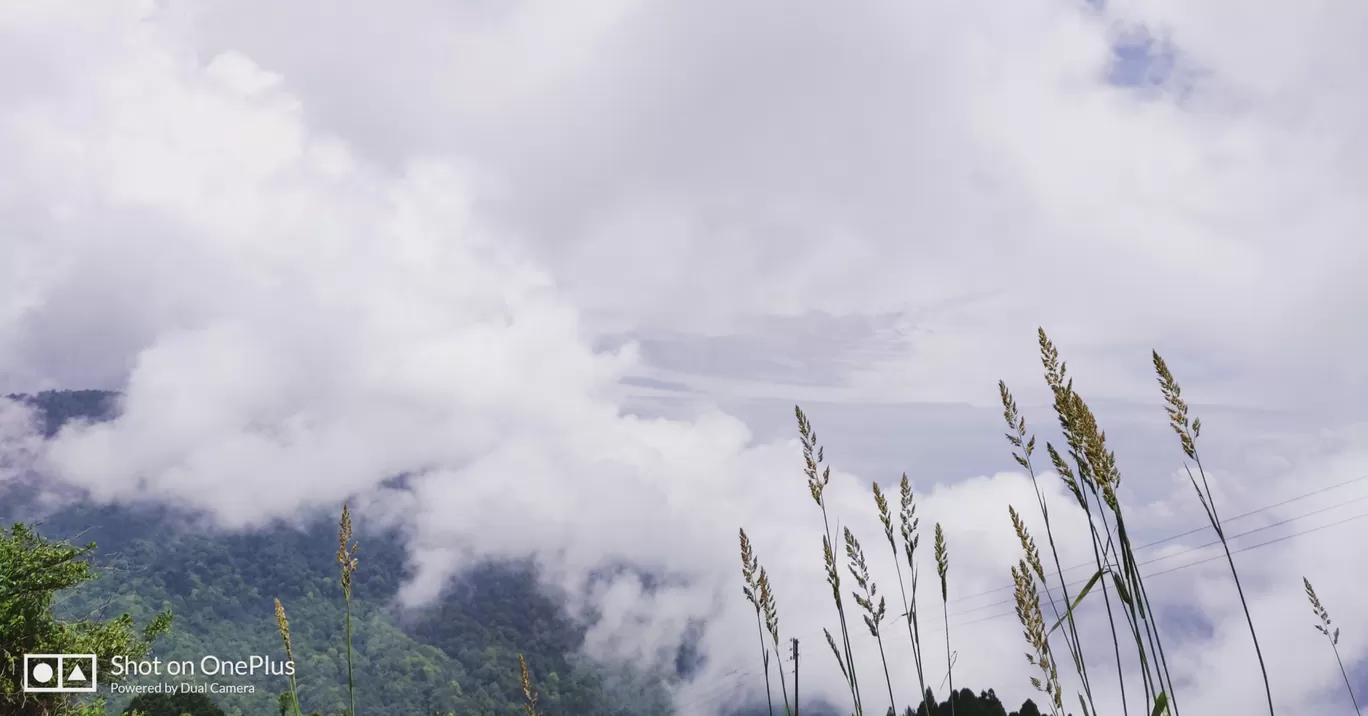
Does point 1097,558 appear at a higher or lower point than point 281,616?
lower

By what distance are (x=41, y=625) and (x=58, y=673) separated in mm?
3270

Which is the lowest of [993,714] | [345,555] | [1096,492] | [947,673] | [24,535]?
[993,714]

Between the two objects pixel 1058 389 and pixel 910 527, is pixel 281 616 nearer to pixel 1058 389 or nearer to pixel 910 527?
pixel 910 527

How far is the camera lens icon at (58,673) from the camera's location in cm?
1983

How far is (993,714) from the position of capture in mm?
4059

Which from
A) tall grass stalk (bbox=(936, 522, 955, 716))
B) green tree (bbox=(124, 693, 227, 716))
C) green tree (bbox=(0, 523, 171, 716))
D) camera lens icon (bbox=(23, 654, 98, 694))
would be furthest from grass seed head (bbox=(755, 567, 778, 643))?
green tree (bbox=(124, 693, 227, 716))

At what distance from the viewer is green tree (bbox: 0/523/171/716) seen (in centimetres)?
2014

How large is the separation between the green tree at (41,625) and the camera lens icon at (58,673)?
288mm

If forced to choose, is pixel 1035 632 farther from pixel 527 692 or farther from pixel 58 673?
pixel 58 673

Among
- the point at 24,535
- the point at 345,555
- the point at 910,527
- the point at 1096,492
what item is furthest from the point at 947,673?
the point at 24,535

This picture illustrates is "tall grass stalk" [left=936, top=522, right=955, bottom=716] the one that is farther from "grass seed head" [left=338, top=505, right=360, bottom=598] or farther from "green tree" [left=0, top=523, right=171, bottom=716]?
"green tree" [left=0, top=523, right=171, bottom=716]

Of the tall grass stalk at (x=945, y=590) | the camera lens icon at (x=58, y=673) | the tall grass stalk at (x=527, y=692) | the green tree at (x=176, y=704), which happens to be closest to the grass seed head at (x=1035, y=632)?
the tall grass stalk at (x=945, y=590)

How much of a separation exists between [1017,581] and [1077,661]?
1.16ft

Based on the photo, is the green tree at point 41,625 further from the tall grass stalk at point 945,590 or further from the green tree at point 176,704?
the green tree at point 176,704
